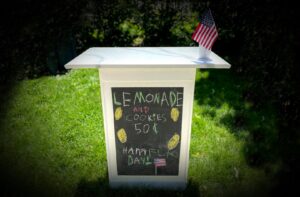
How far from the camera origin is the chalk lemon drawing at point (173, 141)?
8.55ft

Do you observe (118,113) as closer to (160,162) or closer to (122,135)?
(122,135)

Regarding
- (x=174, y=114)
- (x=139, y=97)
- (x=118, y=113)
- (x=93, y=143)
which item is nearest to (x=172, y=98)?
(x=174, y=114)

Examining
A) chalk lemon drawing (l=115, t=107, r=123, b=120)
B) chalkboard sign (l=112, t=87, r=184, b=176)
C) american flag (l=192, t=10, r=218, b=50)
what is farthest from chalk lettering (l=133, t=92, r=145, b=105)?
A: american flag (l=192, t=10, r=218, b=50)

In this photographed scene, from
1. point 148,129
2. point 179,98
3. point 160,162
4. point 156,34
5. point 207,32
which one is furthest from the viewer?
point 156,34

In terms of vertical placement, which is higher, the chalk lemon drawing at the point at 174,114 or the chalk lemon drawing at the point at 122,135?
the chalk lemon drawing at the point at 174,114

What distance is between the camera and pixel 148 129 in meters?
2.58

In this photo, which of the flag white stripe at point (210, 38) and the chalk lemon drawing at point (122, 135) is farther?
the chalk lemon drawing at point (122, 135)

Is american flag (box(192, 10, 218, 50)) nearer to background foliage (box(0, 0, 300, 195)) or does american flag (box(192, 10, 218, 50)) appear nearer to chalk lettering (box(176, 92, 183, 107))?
chalk lettering (box(176, 92, 183, 107))

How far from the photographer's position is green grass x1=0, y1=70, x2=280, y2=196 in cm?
296

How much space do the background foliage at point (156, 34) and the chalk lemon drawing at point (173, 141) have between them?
185cm

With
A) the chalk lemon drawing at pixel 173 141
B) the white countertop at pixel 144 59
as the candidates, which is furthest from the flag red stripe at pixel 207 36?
the chalk lemon drawing at pixel 173 141

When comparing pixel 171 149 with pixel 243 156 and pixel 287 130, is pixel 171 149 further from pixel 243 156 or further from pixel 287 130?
pixel 287 130

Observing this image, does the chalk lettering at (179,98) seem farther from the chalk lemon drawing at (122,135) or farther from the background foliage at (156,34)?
the background foliage at (156,34)

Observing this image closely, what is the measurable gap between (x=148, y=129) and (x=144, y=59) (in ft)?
2.10
